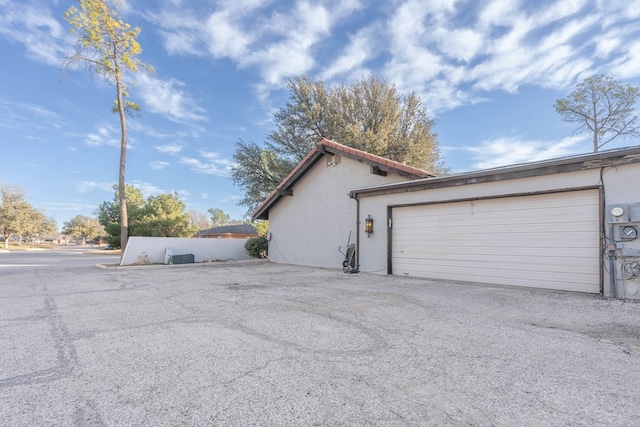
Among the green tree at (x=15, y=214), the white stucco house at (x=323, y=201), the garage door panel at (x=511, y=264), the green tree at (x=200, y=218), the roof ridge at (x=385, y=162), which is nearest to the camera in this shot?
the garage door panel at (x=511, y=264)

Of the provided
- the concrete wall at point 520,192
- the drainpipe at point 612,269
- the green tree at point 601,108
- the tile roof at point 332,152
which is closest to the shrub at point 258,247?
the tile roof at point 332,152

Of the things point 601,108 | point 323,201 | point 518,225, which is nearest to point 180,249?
point 323,201

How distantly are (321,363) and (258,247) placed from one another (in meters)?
14.7

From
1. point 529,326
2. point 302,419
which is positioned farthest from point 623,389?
point 302,419

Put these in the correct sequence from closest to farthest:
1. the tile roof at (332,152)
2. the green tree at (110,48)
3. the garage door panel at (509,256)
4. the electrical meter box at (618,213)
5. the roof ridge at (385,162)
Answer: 1. the electrical meter box at (618,213)
2. the garage door panel at (509,256)
3. the roof ridge at (385,162)
4. the tile roof at (332,152)
5. the green tree at (110,48)

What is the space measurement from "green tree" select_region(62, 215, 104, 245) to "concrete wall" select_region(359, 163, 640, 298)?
72.2m

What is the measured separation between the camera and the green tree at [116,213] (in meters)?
29.9

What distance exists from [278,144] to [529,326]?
19182mm

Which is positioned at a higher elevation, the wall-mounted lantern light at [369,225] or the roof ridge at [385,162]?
the roof ridge at [385,162]

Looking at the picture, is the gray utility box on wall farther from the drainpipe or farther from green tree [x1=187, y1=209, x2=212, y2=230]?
green tree [x1=187, y1=209, x2=212, y2=230]

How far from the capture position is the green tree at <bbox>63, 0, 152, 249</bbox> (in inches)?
513

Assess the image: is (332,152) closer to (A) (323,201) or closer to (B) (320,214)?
(A) (323,201)

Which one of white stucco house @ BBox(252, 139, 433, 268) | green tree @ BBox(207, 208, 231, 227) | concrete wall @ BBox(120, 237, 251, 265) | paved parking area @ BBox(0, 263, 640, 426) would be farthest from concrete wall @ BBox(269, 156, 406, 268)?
green tree @ BBox(207, 208, 231, 227)

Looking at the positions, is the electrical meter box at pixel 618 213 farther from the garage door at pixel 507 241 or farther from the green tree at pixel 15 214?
the green tree at pixel 15 214
